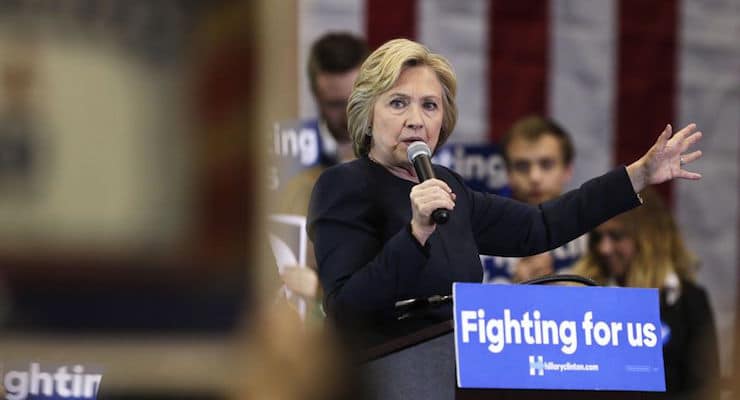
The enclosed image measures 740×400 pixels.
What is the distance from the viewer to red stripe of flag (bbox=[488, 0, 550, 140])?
5.20 metres

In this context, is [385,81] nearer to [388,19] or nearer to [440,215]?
[440,215]

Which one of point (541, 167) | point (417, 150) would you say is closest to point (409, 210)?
point (417, 150)

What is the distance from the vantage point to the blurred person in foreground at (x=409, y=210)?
77.2 inches

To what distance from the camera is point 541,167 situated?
413 cm

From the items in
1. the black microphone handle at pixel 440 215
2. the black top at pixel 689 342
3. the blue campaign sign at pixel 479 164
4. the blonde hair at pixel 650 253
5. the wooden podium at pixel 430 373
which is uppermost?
the black microphone handle at pixel 440 215

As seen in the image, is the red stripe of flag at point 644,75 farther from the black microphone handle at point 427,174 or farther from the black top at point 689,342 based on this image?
the black microphone handle at point 427,174

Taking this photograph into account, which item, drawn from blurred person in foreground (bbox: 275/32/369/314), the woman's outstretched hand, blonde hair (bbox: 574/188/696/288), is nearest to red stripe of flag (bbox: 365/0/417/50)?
blurred person in foreground (bbox: 275/32/369/314)

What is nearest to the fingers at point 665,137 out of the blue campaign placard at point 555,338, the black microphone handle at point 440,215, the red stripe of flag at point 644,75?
the blue campaign placard at point 555,338

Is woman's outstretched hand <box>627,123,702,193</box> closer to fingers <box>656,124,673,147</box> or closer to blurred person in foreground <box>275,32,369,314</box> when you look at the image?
fingers <box>656,124,673,147</box>

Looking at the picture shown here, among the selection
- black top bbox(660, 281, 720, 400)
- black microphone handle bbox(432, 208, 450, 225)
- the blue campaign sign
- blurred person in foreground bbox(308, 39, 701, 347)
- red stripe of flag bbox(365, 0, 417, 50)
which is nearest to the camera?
black microphone handle bbox(432, 208, 450, 225)

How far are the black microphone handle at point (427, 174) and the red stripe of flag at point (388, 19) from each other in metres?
2.96

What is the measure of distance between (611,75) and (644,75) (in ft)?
0.58

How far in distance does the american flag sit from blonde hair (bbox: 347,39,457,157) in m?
2.73

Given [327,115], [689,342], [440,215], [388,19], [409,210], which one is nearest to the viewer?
[440,215]
